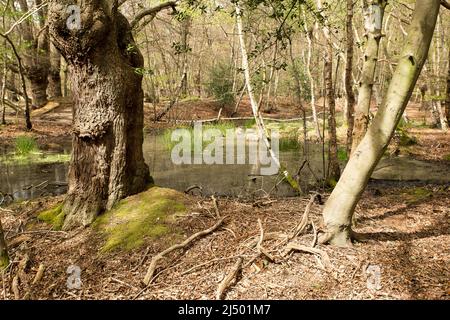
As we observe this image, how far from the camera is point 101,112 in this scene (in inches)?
188

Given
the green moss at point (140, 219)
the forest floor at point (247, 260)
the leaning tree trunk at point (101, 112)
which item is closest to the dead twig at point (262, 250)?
the forest floor at point (247, 260)

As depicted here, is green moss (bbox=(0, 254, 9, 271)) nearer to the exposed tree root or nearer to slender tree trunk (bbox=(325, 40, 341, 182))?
the exposed tree root

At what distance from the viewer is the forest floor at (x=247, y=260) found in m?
3.36

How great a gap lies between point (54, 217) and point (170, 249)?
2.09 metres

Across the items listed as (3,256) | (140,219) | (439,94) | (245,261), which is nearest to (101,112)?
(140,219)

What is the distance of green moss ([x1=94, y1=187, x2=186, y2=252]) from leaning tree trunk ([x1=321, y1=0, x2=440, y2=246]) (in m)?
1.90

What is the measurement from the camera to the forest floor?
336 centimetres

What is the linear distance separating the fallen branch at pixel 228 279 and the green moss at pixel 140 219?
3.50 ft

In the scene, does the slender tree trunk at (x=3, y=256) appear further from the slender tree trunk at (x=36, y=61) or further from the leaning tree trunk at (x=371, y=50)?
the slender tree trunk at (x=36, y=61)

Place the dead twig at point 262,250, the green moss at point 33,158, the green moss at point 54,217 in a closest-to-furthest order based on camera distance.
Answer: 1. the dead twig at point 262,250
2. the green moss at point 54,217
3. the green moss at point 33,158

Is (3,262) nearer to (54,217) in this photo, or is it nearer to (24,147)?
(54,217)

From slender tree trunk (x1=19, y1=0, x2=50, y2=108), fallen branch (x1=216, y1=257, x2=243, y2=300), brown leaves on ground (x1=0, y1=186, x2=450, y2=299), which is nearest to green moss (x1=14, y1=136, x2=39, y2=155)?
slender tree trunk (x1=19, y1=0, x2=50, y2=108)

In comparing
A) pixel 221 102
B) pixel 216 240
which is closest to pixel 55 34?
pixel 216 240

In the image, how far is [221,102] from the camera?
22.9m
